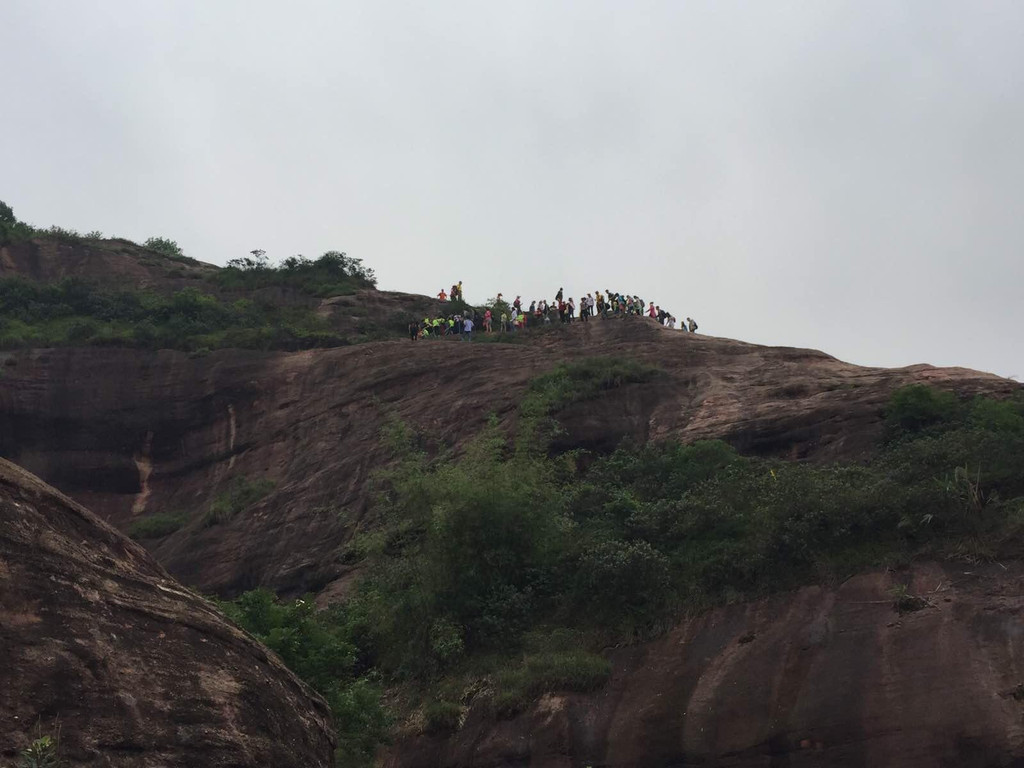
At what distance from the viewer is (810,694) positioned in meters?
21.4

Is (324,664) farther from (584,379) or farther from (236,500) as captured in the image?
(236,500)

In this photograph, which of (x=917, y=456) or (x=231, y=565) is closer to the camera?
(x=917, y=456)

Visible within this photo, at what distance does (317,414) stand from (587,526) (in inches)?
562

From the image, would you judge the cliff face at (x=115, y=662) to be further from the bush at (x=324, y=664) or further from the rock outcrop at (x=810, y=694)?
the rock outcrop at (x=810, y=694)

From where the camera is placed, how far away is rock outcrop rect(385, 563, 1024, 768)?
1998cm

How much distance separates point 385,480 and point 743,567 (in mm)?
13040

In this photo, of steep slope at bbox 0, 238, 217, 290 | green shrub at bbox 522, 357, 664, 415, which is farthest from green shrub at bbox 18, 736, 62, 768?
steep slope at bbox 0, 238, 217, 290

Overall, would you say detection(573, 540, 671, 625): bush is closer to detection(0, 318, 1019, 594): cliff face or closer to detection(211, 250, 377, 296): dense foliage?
detection(0, 318, 1019, 594): cliff face

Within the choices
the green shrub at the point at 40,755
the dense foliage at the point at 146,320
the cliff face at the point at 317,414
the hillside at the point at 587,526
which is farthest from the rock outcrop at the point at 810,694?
the dense foliage at the point at 146,320

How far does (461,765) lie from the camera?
23.3 meters

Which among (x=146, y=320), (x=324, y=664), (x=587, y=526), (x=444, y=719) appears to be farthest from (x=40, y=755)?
(x=146, y=320)

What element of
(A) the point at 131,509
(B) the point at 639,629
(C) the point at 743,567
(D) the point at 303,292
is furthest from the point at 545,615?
(D) the point at 303,292

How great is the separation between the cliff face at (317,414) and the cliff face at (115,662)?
19749 mm

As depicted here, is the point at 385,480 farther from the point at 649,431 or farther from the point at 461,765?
the point at 461,765
